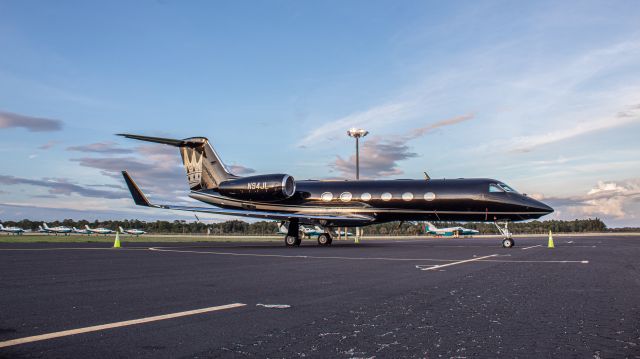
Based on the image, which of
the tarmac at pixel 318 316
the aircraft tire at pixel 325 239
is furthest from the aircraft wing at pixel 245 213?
the tarmac at pixel 318 316

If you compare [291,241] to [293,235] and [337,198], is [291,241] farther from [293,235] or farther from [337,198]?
[337,198]

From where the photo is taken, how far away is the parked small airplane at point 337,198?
2414 cm

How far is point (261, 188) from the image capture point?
27.9 m

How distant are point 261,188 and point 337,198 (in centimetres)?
450

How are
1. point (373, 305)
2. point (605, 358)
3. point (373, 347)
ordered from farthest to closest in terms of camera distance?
point (373, 305) < point (373, 347) < point (605, 358)

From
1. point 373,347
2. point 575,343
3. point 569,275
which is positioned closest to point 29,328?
point 373,347

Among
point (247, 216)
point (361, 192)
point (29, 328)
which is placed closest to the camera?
→ point (29, 328)

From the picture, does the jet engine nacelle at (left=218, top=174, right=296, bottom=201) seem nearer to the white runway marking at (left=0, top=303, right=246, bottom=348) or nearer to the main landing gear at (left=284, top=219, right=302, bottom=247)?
the main landing gear at (left=284, top=219, right=302, bottom=247)

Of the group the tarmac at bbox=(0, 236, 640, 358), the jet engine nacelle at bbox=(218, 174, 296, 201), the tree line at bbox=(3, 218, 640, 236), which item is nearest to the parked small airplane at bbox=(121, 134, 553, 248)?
the jet engine nacelle at bbox=(218, 174, 296, 201)

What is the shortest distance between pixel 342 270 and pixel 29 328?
7395 millimetres

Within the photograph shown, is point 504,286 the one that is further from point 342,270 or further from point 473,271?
point 342,270

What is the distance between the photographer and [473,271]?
10789mm

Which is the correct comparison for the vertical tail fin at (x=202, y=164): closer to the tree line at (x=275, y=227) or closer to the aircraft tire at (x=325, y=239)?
the aircraft tire at (x=325, y=239)

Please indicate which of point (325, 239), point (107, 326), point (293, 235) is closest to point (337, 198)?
point (325, 239)
